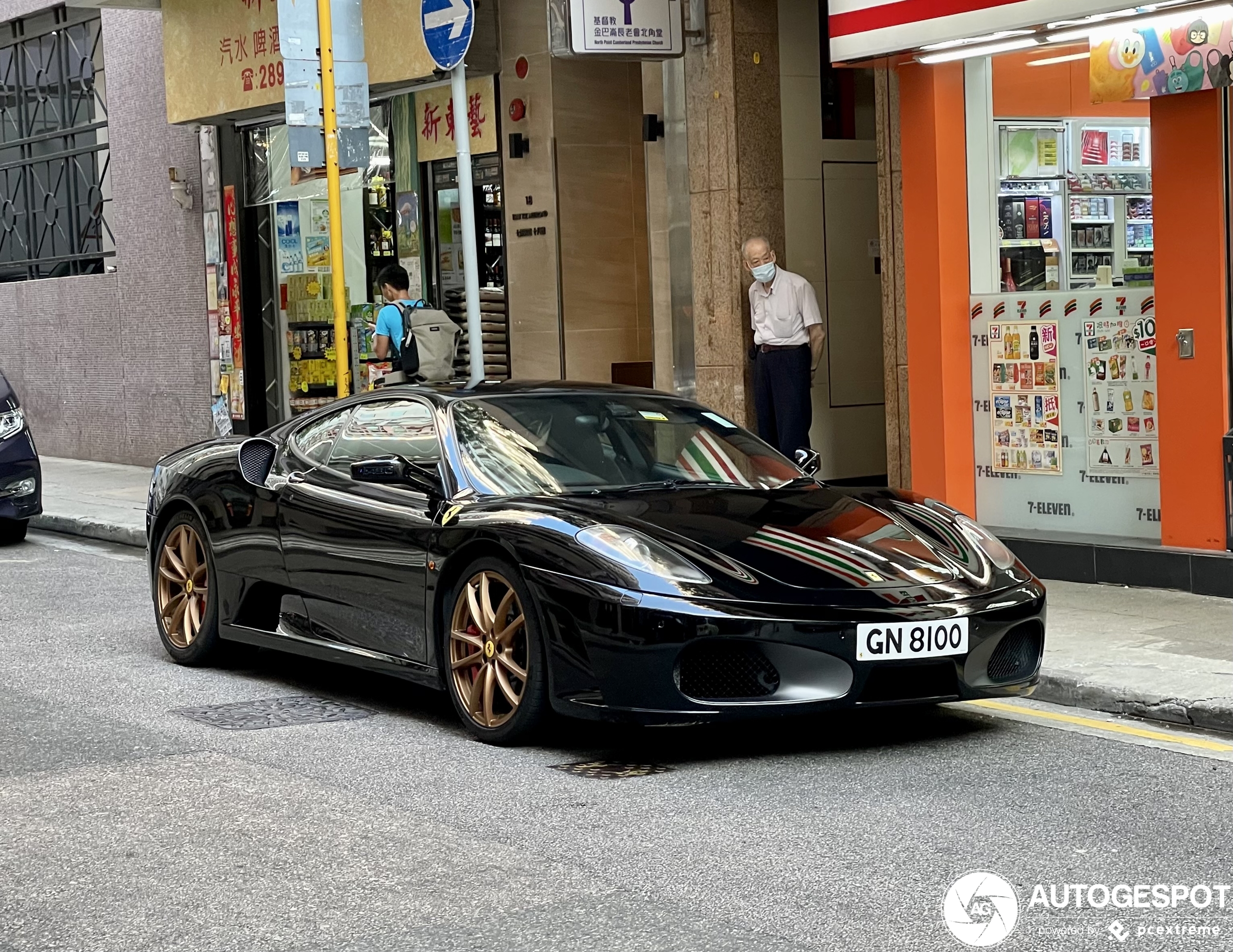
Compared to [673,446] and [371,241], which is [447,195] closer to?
[371,241]

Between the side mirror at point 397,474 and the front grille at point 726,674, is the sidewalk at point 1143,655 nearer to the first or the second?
the front grille at point 726,674

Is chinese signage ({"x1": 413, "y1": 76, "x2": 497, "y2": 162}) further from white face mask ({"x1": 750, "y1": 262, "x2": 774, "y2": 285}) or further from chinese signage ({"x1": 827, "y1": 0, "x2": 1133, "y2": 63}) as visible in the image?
chinese signage ({"x1": 827, "y1": 0, "x2": 1133, "y2": 63})

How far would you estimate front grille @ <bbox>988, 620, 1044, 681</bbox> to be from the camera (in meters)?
6.57

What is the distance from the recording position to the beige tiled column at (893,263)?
11664 millimetres

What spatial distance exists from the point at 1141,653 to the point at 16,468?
9.29 meters

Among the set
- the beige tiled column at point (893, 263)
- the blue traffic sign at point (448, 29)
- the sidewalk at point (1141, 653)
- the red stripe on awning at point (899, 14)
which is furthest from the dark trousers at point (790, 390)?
the blue traffic sign at point (448, 29)

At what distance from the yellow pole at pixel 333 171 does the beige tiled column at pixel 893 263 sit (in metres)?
3.48

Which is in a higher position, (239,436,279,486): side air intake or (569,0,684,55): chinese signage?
(569,0,684,55): chinese signage

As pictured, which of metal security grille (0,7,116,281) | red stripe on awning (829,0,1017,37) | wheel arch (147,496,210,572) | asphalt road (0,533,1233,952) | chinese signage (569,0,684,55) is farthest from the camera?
metal security grille (0,7,116,281)

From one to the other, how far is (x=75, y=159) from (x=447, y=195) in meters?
7.62

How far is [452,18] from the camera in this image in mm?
10688

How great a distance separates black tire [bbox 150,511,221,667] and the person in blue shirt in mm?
4570

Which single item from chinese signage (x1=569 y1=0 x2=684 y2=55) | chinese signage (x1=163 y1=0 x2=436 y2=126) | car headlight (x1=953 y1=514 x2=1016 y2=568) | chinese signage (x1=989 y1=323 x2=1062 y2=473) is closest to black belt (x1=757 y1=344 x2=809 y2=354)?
chinese signage (x1=989 y1=323 x2=1062 y2=473)

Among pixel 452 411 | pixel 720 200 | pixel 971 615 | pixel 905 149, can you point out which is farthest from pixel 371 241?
pixel 971 615
